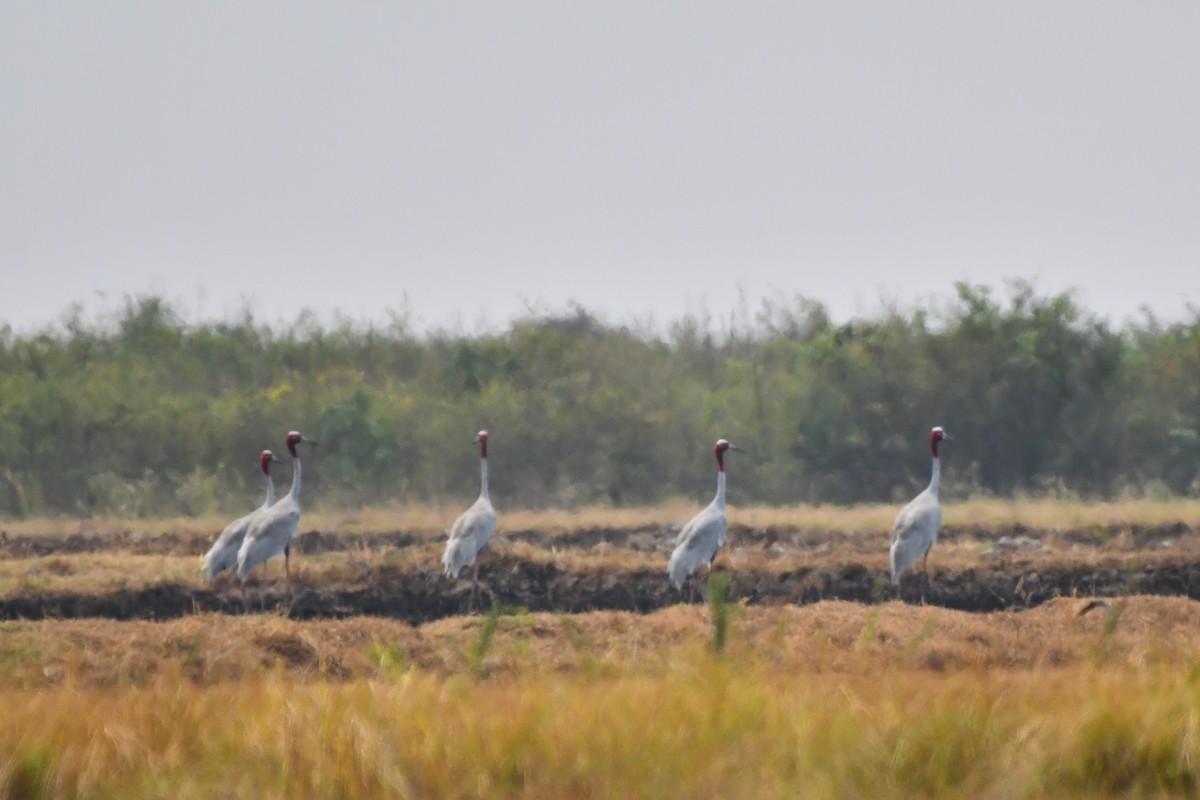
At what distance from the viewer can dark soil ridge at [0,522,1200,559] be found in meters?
23.1

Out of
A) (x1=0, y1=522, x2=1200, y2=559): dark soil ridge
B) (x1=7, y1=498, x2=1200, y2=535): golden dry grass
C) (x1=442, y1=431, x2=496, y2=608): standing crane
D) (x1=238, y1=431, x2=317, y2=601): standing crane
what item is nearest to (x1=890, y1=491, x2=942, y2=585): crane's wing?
(x1=0, y1=522, x2=1200, y2=559): dark soil ridge

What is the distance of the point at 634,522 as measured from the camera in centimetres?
2620

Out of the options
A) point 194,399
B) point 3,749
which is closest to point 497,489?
point 194,399

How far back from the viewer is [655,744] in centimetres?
616

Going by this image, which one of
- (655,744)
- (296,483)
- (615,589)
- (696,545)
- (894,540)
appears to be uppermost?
(296,483)

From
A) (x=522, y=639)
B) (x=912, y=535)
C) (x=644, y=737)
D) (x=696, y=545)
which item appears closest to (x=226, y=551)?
(x=696, y=545)

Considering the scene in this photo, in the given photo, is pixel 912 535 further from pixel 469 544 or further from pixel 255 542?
pixel 255 542

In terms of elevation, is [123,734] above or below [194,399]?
below

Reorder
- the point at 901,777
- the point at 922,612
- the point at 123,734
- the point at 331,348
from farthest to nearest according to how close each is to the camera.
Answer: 1. the point at 331,348
2. the point at 922,612
3. the point at 123,734
4. the point at 901,777

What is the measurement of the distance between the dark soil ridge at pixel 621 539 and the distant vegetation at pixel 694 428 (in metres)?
9.41

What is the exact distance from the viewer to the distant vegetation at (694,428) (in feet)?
120

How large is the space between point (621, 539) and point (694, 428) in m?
13.7

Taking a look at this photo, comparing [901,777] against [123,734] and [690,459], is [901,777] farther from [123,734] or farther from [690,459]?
[690,459]

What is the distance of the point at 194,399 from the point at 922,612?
2841 cm
